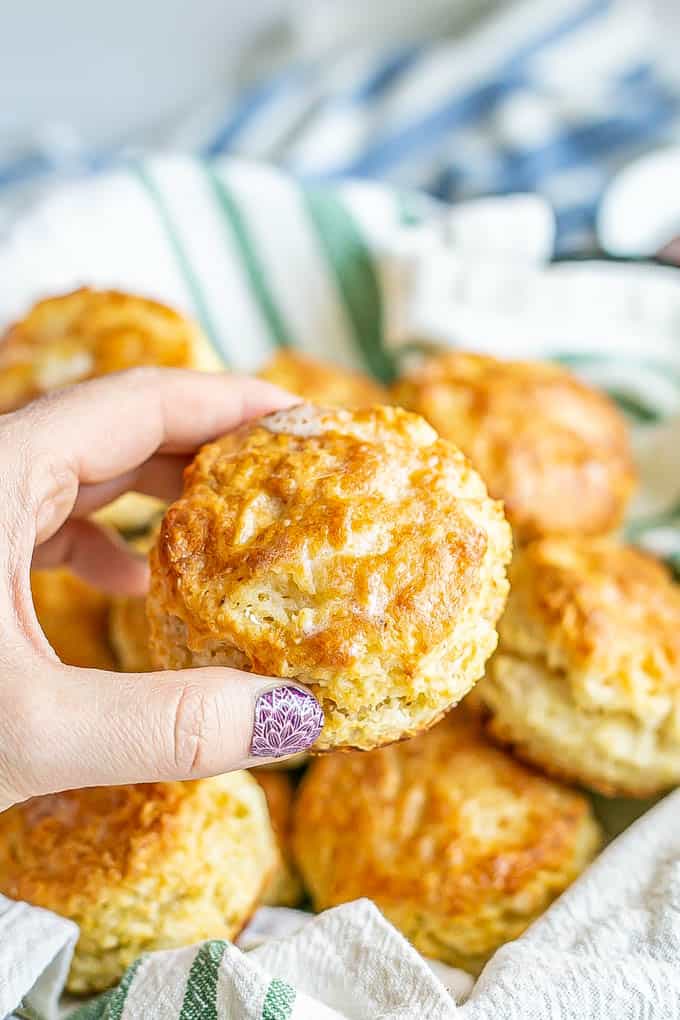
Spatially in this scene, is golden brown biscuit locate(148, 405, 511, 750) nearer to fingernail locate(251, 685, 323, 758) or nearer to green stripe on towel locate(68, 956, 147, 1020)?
fingernail locate(251, 685, 323, 758)

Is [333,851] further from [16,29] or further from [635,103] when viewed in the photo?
[16,29]

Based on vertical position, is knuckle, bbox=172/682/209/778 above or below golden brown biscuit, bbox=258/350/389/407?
above

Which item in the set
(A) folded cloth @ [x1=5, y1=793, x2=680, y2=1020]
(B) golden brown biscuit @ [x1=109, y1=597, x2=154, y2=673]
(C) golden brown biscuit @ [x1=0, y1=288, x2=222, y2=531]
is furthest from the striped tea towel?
(A) folded cloth @ [x1=5, y1=793, x2=680, y2=1020]

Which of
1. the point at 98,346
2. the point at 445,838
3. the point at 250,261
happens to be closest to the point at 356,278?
the point at 250,261

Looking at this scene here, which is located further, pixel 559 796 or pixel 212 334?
pixel 212 334

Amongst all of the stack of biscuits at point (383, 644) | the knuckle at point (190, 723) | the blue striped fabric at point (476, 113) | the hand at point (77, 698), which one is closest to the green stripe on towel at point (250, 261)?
the stack of biscuits at point (383, 644)

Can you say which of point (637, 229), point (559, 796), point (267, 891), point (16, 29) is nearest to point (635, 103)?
point (637, 229)

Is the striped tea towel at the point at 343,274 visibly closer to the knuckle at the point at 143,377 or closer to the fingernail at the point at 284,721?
the knuckle at the point at 143,377
